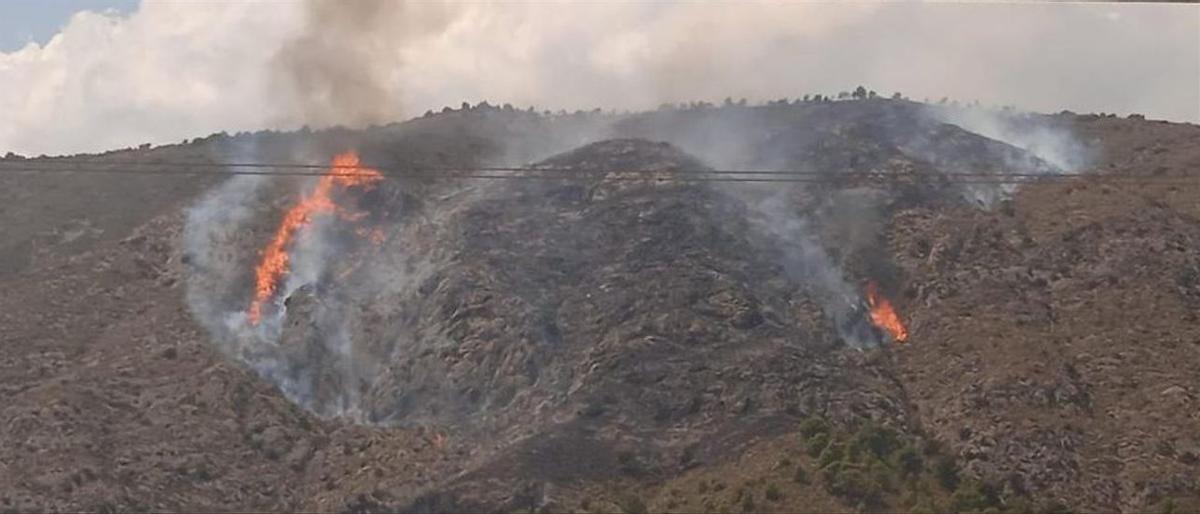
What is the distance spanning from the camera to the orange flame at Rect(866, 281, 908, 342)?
276 feet

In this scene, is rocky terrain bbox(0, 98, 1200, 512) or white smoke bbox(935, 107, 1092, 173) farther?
white smoke bbox(935, 107, 1092, 173)

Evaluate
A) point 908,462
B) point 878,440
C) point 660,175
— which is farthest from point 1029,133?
point 908,462

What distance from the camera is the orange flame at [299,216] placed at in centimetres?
9094

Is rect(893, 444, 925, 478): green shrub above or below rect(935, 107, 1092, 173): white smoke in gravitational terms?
below

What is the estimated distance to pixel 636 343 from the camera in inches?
3105

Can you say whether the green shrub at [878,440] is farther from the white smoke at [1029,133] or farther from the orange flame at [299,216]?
the white smoke at [1029,133]

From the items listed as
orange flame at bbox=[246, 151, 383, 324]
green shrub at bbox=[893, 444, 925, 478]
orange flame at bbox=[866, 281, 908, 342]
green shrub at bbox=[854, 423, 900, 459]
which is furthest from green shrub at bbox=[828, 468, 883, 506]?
orange flame at bbox=[246, 151, 383, 324]

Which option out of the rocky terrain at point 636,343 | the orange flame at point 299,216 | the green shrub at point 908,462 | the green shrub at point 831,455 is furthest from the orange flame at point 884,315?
the orange flame at point 299,216

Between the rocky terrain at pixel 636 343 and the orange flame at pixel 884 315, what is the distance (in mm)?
670

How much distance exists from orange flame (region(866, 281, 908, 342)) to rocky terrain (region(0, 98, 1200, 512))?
26.4 inches

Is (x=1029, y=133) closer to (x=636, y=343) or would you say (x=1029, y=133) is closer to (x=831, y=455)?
(x=636, y=343)

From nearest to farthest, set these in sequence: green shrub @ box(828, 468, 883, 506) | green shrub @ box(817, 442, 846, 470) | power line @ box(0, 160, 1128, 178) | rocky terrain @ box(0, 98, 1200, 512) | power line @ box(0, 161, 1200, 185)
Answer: green shrub @ box(828, 468, 883, 506) → green shrub @ box(817, 442, 846, 470) → rocky terrain @ box(0, 98, 1200, 512) → power line @ box(0, 160, 1128, 178) → power line @ box(0, 161, 1200, 185)

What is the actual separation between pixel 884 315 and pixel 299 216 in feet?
121

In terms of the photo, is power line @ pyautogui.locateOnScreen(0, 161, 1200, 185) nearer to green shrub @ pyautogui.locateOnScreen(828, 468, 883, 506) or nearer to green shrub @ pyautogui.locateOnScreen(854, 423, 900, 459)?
green shrub @ pyautogui.locateOnScreen(854, 423, 900, 459)
